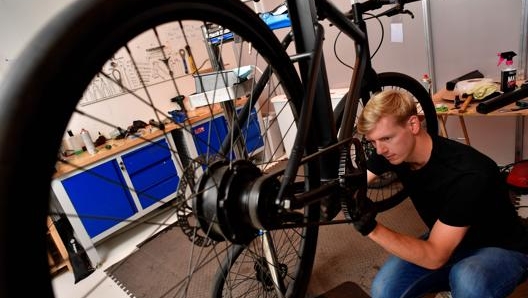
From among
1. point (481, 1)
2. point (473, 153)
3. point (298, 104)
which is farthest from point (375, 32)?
point (298, 104)

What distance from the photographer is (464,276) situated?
964 mm

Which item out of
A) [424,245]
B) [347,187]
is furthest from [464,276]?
[347,187]

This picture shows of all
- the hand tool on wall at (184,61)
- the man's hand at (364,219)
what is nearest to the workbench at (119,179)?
the hand tool on wall at (184,61)

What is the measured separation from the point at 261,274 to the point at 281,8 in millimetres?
1106

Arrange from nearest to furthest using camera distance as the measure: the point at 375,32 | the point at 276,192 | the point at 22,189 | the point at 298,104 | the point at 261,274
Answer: the point at 22,189
the point at 276,192
the point at 298,104
the point at 261,274
the point at 375,32

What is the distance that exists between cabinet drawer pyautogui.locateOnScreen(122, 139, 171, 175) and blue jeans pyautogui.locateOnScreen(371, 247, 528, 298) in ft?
5.96

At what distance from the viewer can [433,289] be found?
3.57 ft

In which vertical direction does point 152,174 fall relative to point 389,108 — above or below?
below

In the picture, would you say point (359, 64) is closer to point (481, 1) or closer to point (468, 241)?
point (468, 241)

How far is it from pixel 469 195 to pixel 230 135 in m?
0.76

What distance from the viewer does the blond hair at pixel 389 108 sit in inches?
39.1

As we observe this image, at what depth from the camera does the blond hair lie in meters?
0.99

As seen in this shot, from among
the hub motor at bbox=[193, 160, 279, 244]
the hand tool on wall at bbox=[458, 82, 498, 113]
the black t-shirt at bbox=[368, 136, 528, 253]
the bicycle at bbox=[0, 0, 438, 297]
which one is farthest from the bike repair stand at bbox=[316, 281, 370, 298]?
the hand tool on wall at bbox=[458, 82, 498, 113]

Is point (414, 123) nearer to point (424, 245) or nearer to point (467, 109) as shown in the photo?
point (424, 245)
